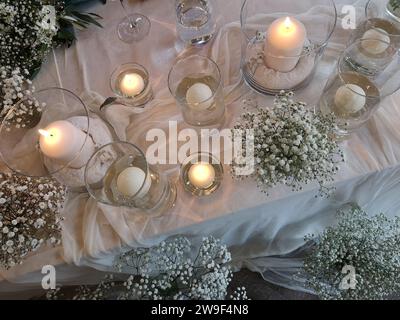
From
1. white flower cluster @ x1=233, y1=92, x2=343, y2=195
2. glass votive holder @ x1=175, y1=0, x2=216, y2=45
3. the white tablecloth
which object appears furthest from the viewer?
glass votive holder @ x1=175, y1=0, x2=216, y2=45

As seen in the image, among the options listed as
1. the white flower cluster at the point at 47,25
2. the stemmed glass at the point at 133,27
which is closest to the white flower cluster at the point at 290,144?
the stemmed glass at the point at 133,27

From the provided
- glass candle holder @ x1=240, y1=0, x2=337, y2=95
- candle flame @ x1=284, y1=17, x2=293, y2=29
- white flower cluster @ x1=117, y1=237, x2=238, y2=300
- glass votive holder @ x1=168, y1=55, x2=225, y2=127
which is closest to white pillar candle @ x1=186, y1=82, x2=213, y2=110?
glass votive holder @ x1=168, y1=55, x2=225, y2=127

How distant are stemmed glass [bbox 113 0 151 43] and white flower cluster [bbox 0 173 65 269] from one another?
0.47 meters

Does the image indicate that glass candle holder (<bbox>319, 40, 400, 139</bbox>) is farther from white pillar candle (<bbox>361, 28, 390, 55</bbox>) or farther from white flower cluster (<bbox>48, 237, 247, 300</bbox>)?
white flower cluster (<bbox>48, 237, 247, 300</bbox>)

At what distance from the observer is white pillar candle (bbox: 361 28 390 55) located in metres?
0.99

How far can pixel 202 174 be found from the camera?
97 cm

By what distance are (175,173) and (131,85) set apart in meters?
0.26

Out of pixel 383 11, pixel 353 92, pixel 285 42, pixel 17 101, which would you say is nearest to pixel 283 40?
pixel 285 42

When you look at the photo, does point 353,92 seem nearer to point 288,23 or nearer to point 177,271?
point 288,23

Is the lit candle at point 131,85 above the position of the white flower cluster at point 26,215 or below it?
above

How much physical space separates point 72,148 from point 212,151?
33 centimetres

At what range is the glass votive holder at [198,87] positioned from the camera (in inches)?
38.3

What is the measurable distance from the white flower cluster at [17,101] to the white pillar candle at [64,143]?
107 millimetres

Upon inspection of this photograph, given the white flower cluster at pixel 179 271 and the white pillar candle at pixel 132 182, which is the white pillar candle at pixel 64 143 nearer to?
the white pillar candle at pixel 132 182
